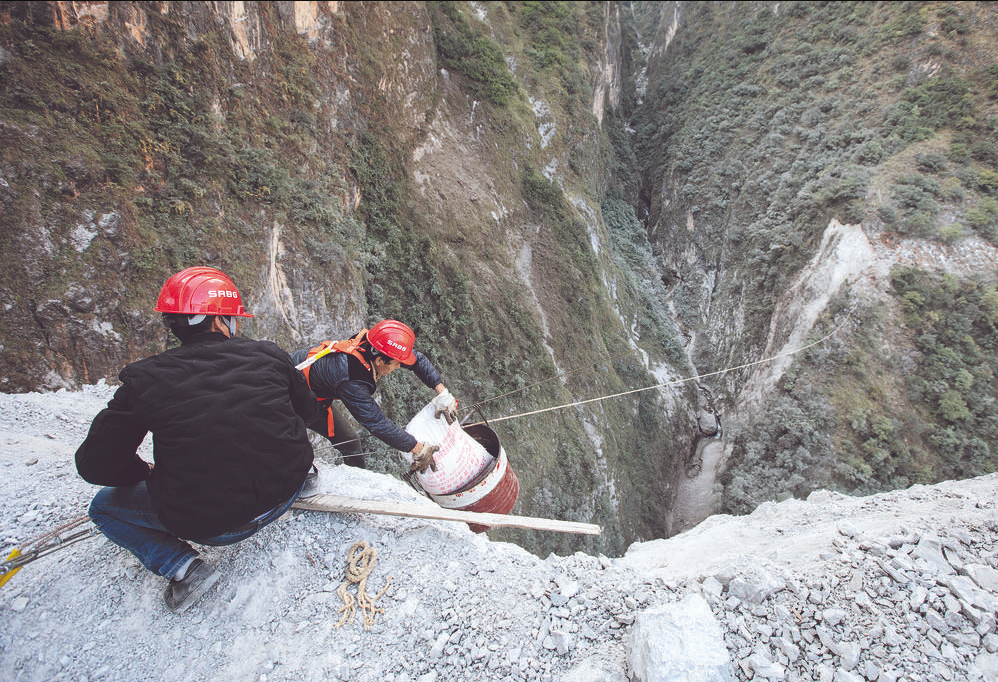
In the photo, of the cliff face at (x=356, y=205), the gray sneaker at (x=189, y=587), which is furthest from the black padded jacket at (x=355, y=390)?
the cliff face at (x=356, y=205)

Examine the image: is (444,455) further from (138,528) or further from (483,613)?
(138,528)

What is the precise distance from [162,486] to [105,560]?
129 cm

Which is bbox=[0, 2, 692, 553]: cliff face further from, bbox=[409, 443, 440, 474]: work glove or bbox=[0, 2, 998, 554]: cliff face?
→ bbox=[409, 443, 440, 474]: work glove

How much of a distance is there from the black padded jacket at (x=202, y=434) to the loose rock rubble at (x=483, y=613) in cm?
81

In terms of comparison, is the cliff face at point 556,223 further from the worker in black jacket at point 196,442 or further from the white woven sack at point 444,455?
the worker in black jacket at point 196,442

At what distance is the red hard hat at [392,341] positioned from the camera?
3406 mm

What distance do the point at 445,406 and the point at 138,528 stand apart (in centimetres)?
221

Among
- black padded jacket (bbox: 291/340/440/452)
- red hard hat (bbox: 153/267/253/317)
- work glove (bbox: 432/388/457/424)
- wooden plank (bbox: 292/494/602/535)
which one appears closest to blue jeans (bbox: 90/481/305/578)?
wooden plank (bbox: 292/494/602/535)

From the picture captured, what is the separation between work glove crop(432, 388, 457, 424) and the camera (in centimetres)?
379

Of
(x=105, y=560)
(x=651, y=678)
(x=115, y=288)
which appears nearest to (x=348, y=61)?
(x=115, y=288)

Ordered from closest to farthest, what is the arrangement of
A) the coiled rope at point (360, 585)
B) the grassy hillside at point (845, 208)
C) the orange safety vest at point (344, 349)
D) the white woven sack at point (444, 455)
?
the coiled rope at point (360, 585)
the orange safety vest at point (344, 349)
the white woven sack at point (444, 455)
the grassy hillside at point (845, 208)

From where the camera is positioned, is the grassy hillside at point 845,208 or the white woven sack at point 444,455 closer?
the white woven sack at point 444,455

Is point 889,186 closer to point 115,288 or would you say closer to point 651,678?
point 651,678

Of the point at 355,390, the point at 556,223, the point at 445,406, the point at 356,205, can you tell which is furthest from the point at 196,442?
the point at 556,223
